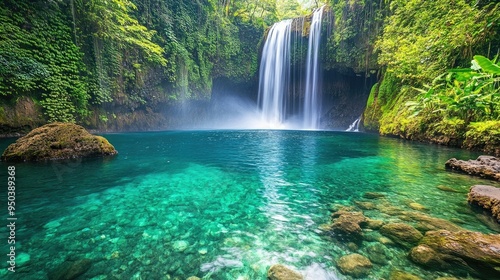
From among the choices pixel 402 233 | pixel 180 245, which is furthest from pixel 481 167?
pixel 180 245

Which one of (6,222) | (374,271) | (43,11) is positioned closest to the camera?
(374,271)

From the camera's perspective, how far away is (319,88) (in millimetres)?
27203

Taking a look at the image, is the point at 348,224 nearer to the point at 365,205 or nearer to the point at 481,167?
the point at 365,205

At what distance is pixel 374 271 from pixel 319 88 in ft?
89.5

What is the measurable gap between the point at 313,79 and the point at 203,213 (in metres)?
25.8

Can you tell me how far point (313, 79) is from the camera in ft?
86.6

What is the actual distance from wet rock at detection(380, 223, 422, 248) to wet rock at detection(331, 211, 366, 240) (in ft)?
0.96

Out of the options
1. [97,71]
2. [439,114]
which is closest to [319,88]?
[439,114]

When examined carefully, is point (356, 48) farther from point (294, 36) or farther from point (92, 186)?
point (92, 186)

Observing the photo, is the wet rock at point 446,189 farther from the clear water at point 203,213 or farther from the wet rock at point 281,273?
the wet rock at point 281,273

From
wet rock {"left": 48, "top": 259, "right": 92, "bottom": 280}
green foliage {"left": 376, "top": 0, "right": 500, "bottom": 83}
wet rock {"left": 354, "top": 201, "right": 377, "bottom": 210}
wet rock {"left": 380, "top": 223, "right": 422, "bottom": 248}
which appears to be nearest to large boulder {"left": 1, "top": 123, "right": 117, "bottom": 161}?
wet rock {"left": 48, "top": 259, "right": 92, "bottom": 280}

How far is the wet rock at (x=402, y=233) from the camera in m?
2.55

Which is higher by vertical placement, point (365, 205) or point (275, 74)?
point (275, 74)

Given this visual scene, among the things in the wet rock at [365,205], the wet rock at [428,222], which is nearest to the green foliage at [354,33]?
the wet rock at [365,205]
